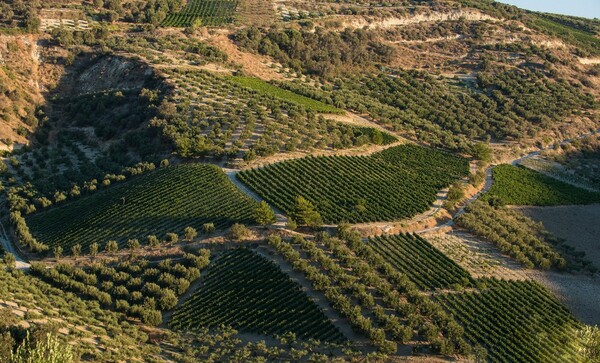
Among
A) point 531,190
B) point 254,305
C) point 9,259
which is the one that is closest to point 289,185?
point 254,305

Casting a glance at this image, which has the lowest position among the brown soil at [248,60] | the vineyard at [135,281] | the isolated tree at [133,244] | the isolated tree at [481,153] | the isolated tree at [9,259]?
the isolated tree at [9,259]

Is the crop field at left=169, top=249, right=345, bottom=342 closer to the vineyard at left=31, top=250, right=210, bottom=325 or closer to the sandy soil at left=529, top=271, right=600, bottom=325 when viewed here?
the vineyard at left=31, top=250, right=210, bottom=325

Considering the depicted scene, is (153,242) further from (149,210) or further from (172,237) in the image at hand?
(149,210)

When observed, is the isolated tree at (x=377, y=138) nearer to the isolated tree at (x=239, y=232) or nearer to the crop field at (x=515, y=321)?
the isolated tree at (x=239, y=232)

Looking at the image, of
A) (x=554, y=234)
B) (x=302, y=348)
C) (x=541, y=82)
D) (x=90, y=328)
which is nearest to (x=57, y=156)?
(x=90, y=328)

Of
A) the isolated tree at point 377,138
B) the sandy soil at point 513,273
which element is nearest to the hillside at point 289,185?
the sandy soil at point 513,273

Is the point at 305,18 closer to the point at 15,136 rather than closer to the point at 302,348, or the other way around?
the point at 15,136
